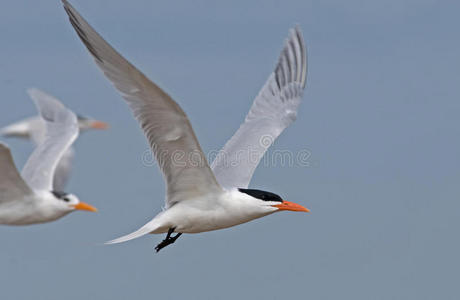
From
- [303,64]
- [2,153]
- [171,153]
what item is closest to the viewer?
[171,153]

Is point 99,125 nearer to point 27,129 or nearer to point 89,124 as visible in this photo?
point 89,124

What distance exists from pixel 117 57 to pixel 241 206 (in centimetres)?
216

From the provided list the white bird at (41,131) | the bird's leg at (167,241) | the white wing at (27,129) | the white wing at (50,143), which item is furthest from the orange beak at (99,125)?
the bird's leg at (167,241)

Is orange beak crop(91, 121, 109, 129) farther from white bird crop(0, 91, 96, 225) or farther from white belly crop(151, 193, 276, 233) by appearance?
white belly crop(151, 193, 276, 233)

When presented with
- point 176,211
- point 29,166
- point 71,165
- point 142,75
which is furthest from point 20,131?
point 142,75

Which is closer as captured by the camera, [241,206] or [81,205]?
[241,206]

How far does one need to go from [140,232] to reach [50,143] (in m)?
4.19

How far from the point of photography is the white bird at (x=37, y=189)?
10.7 m

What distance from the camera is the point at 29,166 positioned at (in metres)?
12.1

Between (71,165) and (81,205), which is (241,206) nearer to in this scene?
(81,205)

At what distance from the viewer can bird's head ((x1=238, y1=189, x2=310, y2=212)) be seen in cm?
898

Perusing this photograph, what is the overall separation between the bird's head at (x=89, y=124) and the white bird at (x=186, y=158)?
1178 cm

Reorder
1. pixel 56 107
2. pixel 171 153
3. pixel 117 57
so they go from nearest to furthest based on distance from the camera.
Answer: pixel 117 57, pixel 171 153, pixel 56 107

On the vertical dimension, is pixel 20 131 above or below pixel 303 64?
below
